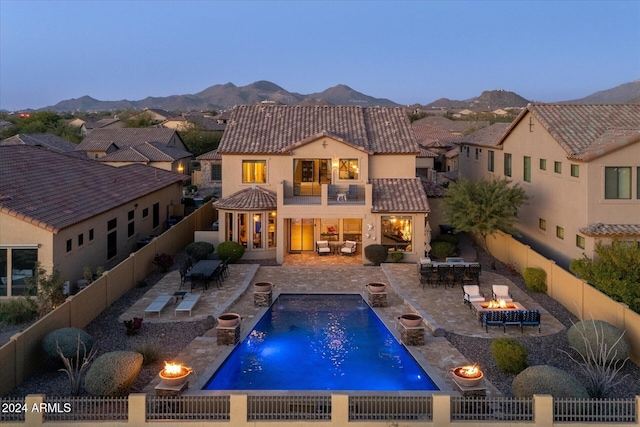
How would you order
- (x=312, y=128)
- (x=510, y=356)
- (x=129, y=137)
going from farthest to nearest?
(x=129, y=137) → (x=312, y=128) → (x=510, y=356)

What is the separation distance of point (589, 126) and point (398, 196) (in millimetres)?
9746

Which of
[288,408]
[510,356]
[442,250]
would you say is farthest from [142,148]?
[288,408]

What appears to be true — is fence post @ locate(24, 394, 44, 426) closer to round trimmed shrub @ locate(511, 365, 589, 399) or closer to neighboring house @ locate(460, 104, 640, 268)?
round trimmed shrub @ locate(511, 365, 589, 399)

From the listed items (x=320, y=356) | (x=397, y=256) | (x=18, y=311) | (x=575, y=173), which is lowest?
(x=320, y=356)

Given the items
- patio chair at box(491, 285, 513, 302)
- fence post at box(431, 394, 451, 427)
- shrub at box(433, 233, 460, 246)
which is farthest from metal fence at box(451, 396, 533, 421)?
shrub at box(433, 233, 460, 246)

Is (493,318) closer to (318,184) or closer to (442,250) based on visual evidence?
(442,250)

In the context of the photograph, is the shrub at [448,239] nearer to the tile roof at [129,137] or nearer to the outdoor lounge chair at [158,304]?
the outdoor lounge chair at [158,304]

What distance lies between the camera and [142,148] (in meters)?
60.0

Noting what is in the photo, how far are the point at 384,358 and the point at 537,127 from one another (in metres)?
18.4

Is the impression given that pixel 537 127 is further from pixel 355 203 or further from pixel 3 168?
pixel 3 168

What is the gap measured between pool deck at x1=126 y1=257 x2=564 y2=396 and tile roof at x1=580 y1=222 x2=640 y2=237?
381cm

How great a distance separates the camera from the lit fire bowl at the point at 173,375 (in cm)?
1314

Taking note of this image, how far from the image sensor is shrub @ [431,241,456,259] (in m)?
29.6

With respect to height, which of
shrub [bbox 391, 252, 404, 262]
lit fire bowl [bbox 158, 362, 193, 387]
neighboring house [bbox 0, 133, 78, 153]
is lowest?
lit fire bowl [bbox 158, 362, 193, 387]
